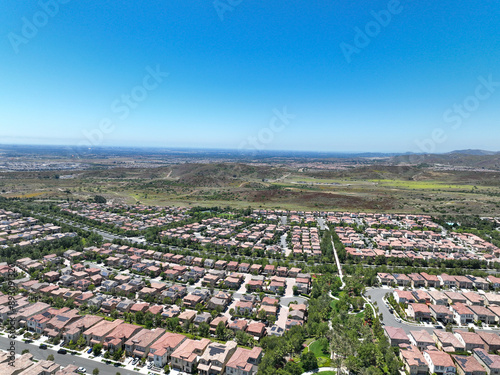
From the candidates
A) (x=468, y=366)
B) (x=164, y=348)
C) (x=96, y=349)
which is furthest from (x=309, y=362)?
(x=96, y=349)

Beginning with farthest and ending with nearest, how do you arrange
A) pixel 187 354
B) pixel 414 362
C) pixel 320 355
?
pixel 320 355, pixel 187 354, pixel 414 362

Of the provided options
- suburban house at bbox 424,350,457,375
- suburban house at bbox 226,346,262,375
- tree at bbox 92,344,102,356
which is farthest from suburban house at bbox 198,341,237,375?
suburban house at bbox 424,350,457,375

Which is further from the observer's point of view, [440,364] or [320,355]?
[320,355]

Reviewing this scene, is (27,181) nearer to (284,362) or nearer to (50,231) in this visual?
(50,231)

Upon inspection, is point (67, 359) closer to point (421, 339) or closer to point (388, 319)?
point (388, 319)

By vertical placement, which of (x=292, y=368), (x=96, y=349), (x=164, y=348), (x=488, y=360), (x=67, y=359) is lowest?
(x=67, y=359)

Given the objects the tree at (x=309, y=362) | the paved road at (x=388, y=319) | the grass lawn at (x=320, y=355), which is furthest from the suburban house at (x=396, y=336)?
the tree at (x=309, y=362)

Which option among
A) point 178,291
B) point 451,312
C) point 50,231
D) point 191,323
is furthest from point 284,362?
point 50,231
